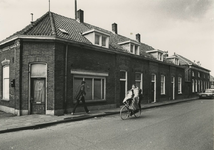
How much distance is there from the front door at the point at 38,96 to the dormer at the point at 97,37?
4.93 meters

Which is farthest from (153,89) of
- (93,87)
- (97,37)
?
(97,37)

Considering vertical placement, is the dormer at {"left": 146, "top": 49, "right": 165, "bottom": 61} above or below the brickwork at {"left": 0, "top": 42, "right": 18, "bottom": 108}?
above

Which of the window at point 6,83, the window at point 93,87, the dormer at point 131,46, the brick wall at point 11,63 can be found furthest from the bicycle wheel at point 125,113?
the window at point 6,83

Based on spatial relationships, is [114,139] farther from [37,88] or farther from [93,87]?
[93,87]

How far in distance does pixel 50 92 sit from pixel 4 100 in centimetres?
431

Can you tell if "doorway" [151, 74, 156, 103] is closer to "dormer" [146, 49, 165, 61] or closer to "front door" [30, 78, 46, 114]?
"dormer" [146, 49, 165, 61]

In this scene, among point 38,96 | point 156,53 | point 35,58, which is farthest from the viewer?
point 156,53

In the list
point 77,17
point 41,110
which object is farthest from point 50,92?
point 77,17

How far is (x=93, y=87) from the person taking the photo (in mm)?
11750

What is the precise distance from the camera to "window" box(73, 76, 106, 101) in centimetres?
1082

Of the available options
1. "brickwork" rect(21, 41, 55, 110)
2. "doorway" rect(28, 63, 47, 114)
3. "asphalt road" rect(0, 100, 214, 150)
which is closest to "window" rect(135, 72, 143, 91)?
"brickwork" rect(21, 41, 55, 110)

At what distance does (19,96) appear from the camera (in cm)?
938

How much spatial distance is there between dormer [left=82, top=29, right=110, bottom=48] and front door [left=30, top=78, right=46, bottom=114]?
194 inches

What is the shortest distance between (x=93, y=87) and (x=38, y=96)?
3.88 meters
